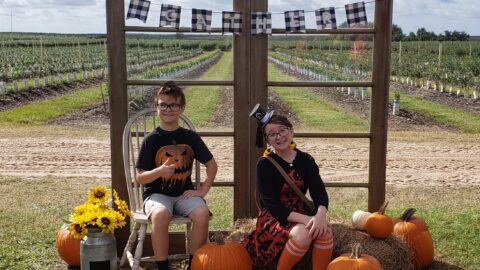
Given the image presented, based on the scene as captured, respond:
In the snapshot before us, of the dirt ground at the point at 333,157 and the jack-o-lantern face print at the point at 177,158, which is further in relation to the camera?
the dirt ground at the point at 333,157

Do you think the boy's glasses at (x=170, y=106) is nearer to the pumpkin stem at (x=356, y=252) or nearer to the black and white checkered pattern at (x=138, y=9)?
the black and white checkered pattern at (x=138, y=9)

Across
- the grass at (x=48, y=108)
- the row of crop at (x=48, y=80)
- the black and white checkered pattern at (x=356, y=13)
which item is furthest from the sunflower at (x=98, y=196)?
Answer: the row of crop at (x=48, y=80)

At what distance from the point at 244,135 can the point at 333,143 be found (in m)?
6.54

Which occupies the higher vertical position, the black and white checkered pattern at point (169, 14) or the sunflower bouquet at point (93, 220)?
the black and white checkered pattern at point (169, 14)

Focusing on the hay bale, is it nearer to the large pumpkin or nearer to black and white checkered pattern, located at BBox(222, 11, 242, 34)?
the large pumpkin

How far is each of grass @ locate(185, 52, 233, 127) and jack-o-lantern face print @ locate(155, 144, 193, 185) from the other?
0.72 m

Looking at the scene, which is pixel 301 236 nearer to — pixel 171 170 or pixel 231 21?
pixel 171 170

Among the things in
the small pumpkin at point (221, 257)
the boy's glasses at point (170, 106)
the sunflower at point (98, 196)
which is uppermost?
the boy's glasses at point (170, 106)

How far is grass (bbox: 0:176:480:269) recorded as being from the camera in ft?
14.5

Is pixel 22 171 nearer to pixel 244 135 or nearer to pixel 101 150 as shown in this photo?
pixel 101 150

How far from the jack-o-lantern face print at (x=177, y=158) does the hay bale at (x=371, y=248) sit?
594 millimetres

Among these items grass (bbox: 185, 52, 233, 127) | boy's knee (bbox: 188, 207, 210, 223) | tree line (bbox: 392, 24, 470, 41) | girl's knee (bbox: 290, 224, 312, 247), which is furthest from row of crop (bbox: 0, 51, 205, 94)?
tree line (bbox: 392, 24, 470, 41)

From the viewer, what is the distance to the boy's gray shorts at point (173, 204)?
11.9 feet

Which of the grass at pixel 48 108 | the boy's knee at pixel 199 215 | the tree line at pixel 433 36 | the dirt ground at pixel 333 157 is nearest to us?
the boy's knee at pixel 199 215
